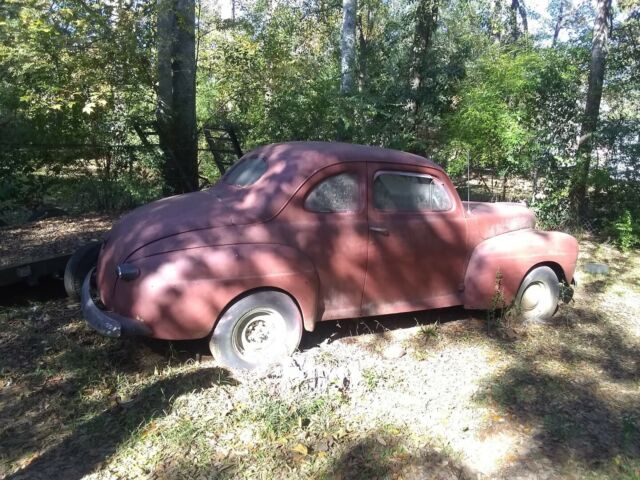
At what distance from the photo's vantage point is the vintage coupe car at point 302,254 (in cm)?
380

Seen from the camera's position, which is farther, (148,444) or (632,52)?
(632,52)

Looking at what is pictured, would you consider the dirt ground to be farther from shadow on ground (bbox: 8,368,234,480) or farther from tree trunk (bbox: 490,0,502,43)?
tree trunk (bbox: 490,0,502,43)

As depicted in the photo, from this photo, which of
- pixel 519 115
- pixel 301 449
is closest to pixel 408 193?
pixel 301 449

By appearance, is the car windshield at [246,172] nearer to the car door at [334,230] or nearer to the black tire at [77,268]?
the car door at [334,230]

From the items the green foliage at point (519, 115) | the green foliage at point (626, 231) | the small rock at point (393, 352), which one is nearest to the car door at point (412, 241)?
the small rock at point (393, 352)

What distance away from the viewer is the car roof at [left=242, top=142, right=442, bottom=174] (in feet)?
14.6

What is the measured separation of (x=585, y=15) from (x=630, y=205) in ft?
117

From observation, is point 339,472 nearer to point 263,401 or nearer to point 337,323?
point 263,401

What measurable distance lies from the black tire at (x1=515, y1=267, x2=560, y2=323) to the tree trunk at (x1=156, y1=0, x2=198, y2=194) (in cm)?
641

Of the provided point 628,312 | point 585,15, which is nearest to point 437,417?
point 628,312

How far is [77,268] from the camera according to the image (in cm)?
511

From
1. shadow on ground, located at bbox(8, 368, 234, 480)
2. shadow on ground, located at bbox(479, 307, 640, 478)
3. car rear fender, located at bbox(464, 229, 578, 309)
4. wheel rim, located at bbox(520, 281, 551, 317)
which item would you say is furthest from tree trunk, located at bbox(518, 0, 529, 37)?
shadow on ground, located at bbox(8, 368, 234, 480)

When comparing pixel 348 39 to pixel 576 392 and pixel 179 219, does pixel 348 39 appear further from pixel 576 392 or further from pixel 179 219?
pixel 576 392

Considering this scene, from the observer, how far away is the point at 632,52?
9.88m
